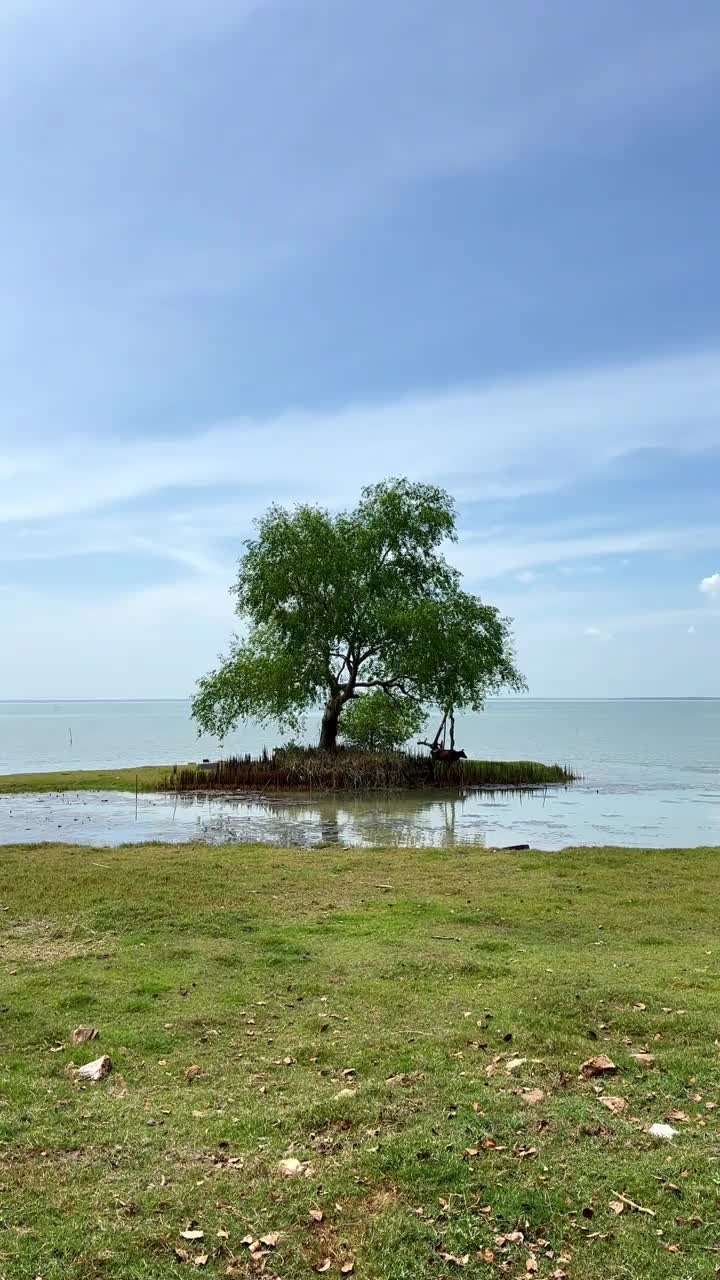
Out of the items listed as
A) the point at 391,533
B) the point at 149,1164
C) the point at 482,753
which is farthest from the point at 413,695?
the point at 149,1164

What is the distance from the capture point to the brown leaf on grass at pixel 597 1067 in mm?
6285

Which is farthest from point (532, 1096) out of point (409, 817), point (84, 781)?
point (84, 781)

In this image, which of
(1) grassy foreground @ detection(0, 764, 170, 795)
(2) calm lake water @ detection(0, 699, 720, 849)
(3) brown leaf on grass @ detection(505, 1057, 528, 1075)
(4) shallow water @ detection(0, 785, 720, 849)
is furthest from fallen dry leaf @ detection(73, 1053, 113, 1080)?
(1) grassy foreground @ detection(0, 764, 170, 795)

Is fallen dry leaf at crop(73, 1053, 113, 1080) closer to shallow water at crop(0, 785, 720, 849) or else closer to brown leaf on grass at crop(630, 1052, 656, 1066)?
brown leaf on grass at crop(630, 1052, 656, 1066)

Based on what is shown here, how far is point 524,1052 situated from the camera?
21.8 feet

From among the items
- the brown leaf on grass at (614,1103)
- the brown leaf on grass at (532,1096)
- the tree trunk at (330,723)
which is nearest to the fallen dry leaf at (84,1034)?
the brown leaf on grass at (532,1096)

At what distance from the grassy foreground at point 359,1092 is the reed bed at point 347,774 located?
22185 mm

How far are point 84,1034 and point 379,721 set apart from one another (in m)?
28.2

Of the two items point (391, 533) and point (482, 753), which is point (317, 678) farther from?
point (482, 753)

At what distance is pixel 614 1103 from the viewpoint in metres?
5.78

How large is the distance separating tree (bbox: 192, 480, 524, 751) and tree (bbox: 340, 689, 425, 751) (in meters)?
1.10

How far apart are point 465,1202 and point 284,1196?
0.98m

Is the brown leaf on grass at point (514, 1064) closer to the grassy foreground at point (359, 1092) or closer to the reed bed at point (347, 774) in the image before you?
the grassy foreground at point (359, 1092)

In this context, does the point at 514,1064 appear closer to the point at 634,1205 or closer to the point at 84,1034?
the point at 634,1205
